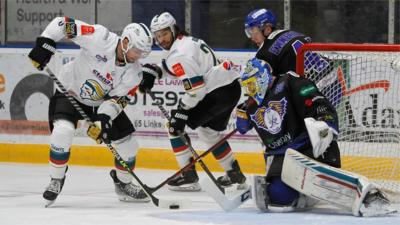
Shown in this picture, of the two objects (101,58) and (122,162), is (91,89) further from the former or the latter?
(122,162)

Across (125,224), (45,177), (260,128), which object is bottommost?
Answer: (45,177)

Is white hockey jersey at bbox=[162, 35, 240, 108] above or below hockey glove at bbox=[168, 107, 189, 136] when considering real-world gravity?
above

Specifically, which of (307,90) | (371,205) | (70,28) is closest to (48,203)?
(70,28)

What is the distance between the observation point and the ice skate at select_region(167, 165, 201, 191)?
21.6 ft

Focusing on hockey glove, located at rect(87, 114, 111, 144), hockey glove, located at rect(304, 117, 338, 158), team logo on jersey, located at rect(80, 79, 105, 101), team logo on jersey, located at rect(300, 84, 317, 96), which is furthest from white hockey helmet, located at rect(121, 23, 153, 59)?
hockey glove, located at rect(304, 117, 338, 158)

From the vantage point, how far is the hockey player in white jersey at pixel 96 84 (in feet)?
18.3

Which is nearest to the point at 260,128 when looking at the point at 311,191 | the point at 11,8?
the point at 311,191

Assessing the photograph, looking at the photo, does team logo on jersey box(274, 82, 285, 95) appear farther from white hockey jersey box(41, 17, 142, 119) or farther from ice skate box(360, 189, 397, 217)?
white hockey jersey box(41, 17, 142, 119)

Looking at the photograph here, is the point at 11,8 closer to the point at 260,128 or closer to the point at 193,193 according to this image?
the point at 193,193

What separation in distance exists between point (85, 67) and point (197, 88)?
81 centimetres

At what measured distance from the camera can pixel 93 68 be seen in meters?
5.73

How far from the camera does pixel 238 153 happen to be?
24.7 ft

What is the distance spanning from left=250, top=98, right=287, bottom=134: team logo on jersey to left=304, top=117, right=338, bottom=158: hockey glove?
7.5 inches

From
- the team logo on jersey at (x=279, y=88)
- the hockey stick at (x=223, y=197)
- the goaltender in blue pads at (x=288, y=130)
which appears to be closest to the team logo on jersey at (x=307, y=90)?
the goaltender in blue pads at (x=288, y=130)
